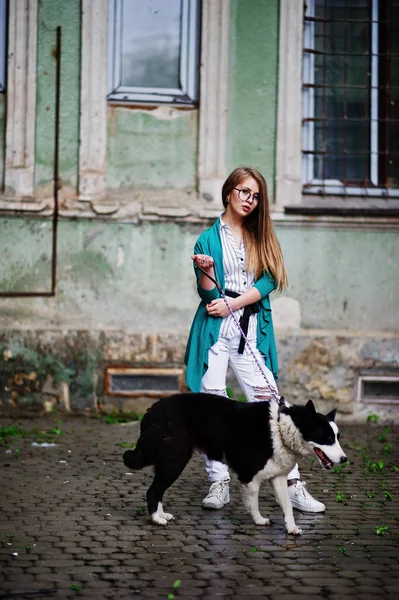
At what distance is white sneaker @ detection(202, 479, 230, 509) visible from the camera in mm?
5953

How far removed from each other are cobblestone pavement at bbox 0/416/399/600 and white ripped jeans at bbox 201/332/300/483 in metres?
0.26

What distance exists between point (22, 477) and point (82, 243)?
311 cm

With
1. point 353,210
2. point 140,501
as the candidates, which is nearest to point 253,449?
point 140,501

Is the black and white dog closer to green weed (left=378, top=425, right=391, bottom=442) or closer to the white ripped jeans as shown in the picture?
the white ripped jeans

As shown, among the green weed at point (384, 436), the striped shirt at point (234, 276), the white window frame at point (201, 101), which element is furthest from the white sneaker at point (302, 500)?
the white window frame at point (201, 101)

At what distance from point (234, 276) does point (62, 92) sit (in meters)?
4.02

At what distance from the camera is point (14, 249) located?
920 cm

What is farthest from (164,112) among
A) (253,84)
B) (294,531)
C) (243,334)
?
(294,531)

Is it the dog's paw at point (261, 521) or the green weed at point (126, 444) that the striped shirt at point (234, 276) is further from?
the green weed at point (126, 444)

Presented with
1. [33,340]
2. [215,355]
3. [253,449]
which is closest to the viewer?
[253,449]

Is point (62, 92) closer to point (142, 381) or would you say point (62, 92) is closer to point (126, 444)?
point (142, 381)

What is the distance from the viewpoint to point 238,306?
236 inches

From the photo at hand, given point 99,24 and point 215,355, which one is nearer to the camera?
point 215,355

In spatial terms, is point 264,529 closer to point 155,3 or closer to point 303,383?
point 303,383
